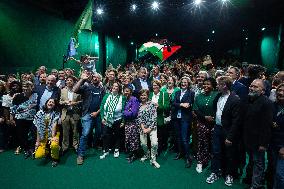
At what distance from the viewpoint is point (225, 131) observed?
497 cm

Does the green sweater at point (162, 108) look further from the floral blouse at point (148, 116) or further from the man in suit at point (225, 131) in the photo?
the man in suit at point (225, 131)

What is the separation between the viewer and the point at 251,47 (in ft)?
78.7

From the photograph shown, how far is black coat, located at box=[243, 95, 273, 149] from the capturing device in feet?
14.1

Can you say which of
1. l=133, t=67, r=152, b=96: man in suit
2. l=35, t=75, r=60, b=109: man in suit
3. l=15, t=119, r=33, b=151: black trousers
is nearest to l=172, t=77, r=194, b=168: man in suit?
l=133, t=67, r=152, b=96: man in suit

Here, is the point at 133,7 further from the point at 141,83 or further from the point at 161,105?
the point at 161,105

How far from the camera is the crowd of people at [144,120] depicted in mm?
5043

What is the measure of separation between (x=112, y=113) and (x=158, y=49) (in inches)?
251

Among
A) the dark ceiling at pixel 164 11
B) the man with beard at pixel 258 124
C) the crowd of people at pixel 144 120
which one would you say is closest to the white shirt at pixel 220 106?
the crowd of people at pixel 144 120

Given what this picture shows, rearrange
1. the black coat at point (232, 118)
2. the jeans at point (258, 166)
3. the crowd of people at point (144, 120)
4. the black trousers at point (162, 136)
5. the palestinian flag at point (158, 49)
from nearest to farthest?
the jeans at point (258, 166) → the black coat at point (232, 118) → the crowd of people at point (144, 120) → the black trousers at point (162, 136) → the palestinian flag at point (158, 49)

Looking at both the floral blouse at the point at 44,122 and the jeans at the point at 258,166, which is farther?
the floral blouse at the point at 44,122

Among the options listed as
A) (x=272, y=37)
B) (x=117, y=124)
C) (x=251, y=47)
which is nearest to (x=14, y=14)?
(x=117, y=124)

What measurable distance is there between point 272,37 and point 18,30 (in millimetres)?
16126

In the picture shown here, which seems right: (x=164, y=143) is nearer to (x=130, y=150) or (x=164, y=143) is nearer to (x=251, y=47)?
(x=130, y=150)

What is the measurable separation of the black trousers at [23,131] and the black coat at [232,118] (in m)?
4.79
